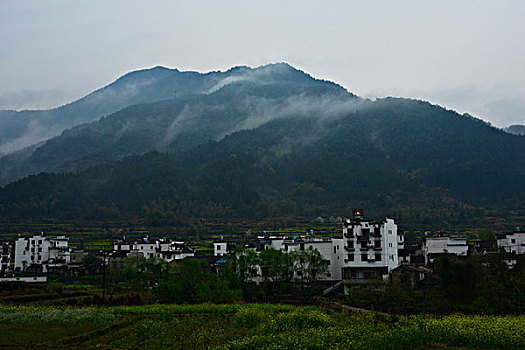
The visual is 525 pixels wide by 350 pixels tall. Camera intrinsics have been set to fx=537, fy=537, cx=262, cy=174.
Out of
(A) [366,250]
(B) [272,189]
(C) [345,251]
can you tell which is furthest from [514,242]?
(B) [272,189]

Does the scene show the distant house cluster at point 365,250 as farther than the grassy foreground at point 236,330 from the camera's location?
Yes

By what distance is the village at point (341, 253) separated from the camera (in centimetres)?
6302

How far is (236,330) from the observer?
33219 millimetres

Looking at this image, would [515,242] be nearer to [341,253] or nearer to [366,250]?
[366,250]

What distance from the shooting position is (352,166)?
196500 millimetres

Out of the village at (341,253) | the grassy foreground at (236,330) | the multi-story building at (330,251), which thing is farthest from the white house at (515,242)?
the grassy foreground at (236,330)

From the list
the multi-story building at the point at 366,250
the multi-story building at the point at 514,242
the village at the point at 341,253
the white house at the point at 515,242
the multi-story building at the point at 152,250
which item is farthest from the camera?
the multi-story building at the point at 152,250

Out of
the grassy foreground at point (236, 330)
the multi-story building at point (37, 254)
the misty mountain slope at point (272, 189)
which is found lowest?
the grassy foreground at point (236, 330)

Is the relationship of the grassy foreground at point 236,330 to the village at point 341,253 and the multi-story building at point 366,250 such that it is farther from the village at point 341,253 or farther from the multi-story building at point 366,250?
the multi-story building at point 366,250

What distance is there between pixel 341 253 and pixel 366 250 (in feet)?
12.1

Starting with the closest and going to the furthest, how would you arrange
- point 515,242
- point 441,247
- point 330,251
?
1. point 330,251
2. point 441,247
3. point 515,242

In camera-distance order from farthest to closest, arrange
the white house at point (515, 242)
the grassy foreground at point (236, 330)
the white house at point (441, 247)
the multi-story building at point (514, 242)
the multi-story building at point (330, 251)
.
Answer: the white house at point (441, 247) < the white house at point (515, 242) < the multi-story building at point (514, 242) < the multi-story building at point (330, 251) < the grassy foreground at point (236, 330)

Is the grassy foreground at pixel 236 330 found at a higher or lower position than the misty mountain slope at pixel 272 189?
lower

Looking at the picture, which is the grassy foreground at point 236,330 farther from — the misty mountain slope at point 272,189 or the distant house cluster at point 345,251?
the misty mountain slope at point 272,189
